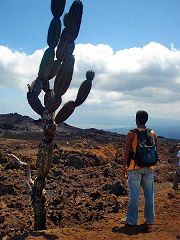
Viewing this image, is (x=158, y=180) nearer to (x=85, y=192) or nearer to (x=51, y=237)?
(x=85, y=192)

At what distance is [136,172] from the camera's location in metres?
8.12

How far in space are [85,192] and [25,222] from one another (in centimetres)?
434

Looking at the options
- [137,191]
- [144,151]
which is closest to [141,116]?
[144,151]

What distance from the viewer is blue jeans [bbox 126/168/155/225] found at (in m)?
8.12

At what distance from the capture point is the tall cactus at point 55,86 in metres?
8.86

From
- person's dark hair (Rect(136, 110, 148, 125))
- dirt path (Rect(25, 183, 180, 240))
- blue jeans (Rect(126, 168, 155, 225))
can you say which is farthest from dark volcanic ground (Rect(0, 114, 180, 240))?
person's dark hair (Rect(136, 110, 148, 125))

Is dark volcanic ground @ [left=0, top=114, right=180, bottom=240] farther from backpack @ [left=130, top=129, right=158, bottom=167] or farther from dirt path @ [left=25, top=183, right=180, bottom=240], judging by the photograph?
backpack @ [left=130, top=129, right=158, bottom=167]

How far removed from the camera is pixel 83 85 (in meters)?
9.78

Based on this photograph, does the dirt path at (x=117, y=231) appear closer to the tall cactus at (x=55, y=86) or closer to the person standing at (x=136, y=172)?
the person standing at (x=136, y=172)

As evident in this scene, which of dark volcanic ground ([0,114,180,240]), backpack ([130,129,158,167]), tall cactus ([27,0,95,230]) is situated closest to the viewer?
backpack ([130,129,158,167])

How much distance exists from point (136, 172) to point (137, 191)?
34 centimetres

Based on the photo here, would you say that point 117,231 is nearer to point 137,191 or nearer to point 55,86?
point 137,191

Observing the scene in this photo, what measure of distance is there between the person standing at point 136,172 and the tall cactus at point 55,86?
1.65 metres

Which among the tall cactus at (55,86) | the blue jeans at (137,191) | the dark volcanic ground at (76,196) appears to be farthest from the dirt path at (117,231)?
the tall cactus at (55,86)
